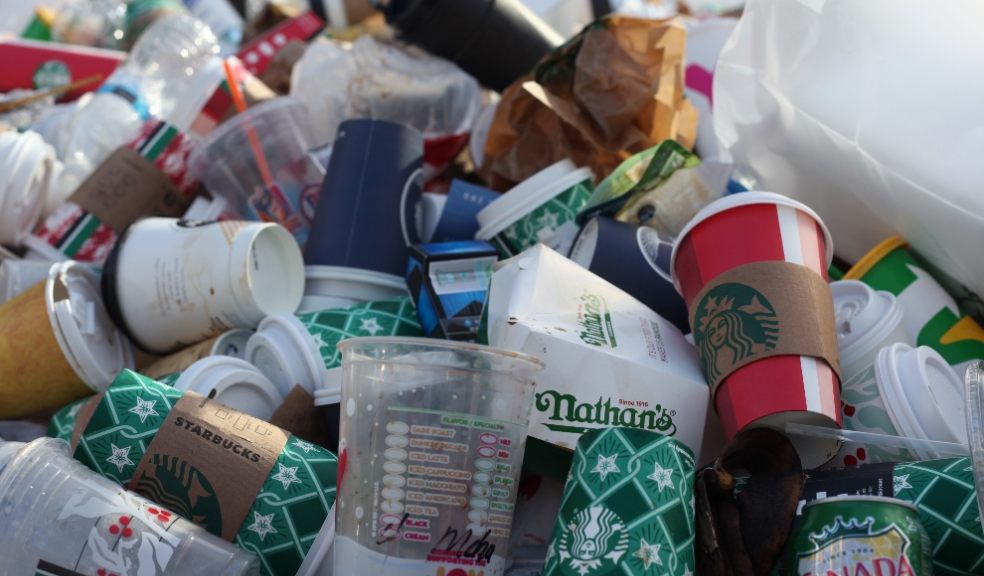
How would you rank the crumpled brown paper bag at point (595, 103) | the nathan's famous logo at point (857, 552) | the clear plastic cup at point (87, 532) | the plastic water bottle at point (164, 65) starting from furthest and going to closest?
the plastic water bottle at point (164, 65) → the crumpled brown paper bag at point (595, 103) → the clear plastic cup at point (87, 532) → the nathan's famous logo at point (857, 552)

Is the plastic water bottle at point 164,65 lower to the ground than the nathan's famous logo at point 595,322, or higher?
lower

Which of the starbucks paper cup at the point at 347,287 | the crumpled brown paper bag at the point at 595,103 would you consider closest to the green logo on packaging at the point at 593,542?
the starbucks paper cup at the point at 347,287

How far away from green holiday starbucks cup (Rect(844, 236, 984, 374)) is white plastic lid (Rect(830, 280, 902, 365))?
0.07m

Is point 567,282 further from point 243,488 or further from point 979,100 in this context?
point 979,100

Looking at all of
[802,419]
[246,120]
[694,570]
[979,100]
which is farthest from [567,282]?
[246,120]

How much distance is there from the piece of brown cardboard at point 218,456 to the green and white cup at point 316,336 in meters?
0.27

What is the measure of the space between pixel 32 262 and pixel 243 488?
1144 millimetres

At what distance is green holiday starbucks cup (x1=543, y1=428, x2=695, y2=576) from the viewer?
111 centimetres

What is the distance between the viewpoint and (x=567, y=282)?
1523 mm

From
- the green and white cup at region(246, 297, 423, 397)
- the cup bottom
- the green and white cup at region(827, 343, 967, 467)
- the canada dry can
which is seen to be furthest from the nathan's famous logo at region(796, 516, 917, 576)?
the green and white cup at region(246, 297, 423, 397)

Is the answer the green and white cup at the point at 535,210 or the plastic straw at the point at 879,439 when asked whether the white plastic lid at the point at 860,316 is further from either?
the green and white cup at the point at 535,210

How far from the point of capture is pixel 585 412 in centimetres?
137

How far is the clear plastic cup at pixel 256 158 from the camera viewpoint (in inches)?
93.4

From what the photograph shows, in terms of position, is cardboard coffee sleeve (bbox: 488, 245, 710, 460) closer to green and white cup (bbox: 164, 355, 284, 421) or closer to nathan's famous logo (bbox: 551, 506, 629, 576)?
nathan's famous logo (bbox: 551, 506, 629, 576)
